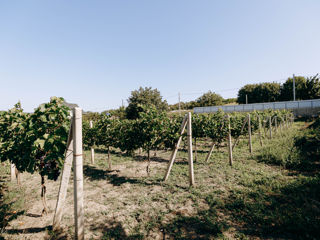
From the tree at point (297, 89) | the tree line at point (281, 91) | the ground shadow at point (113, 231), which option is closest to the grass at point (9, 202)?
the ground shadow at point (113, 231)

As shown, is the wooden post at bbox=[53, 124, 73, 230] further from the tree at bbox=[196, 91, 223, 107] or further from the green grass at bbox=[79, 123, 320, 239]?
the tree at bbox=[196, 91, 223, 107]

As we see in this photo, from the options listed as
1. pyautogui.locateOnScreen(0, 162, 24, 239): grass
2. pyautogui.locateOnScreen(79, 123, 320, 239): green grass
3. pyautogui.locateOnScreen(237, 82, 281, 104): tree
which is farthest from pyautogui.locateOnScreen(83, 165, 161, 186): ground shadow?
pyautogui.locateOnScreen(237, 82, 281, 104): tree

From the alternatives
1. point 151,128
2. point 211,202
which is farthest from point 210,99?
point 211,202

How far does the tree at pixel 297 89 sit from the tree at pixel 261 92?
1.39m

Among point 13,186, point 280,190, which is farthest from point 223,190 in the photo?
point 13,186

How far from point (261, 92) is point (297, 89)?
820 cm

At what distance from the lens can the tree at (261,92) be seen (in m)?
45.8

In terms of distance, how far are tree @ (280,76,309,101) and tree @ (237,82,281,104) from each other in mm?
1395

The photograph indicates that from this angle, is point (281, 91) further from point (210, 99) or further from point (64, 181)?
point (64, 181)

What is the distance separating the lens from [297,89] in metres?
41.9

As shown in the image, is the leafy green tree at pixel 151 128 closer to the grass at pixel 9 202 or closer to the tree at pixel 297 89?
the grass at pixel 9 202

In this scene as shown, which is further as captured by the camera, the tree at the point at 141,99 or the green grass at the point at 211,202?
the tree at the point at 141,99

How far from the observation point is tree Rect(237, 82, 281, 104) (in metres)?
45.8

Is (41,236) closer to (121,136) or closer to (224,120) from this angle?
(121,136)
